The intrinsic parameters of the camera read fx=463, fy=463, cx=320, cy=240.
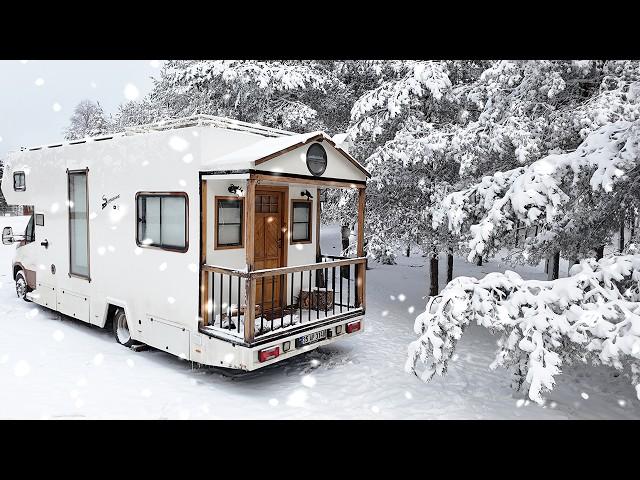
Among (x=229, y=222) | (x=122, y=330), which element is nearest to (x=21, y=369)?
(x=122, y=330)

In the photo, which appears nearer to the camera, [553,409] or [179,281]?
[553,409]

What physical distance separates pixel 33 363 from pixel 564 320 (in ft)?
21.6

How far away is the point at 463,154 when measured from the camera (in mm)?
8141

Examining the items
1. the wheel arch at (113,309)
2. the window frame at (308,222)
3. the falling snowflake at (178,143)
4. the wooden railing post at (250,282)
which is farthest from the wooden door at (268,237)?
the wheel arch at (113,309)

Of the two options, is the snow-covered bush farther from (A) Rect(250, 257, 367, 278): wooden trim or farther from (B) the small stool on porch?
(B) the small stool on porch

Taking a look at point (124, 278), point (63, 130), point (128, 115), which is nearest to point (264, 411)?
point (124, 278)

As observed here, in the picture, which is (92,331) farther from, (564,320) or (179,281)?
(564,320)

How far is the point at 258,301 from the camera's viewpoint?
23.1ft

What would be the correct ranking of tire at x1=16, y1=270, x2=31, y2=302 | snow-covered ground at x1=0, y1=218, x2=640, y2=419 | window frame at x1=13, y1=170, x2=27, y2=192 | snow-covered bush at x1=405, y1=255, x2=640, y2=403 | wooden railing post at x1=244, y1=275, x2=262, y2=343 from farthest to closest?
tire at x1=16, y1=270, x2=31, y2=302
window frame at x1=13, y1=170, x2=27, y2=192
wooden railing post at x1=244, y1=275, x2=262, y2=343
snow-covered ground at x1=0, y1=218, x2=640, y2=419
snow-covered bush at x1=405, y1=255, x2=640, y2=403

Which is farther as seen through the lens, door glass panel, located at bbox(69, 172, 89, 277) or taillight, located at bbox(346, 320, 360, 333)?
door glass panel, located at bbox(69, 172, 89, 277)

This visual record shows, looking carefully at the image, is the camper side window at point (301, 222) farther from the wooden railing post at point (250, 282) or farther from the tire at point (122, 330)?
the tire at point (122, 330)

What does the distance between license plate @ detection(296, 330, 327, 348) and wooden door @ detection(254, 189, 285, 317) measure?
0.98 metres

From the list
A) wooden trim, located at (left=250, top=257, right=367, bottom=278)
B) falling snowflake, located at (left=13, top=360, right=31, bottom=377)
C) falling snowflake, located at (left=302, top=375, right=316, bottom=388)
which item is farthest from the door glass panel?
falling snowflake, located at (left=302, top=375, right=316, bottom=388)

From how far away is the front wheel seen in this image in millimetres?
7129
